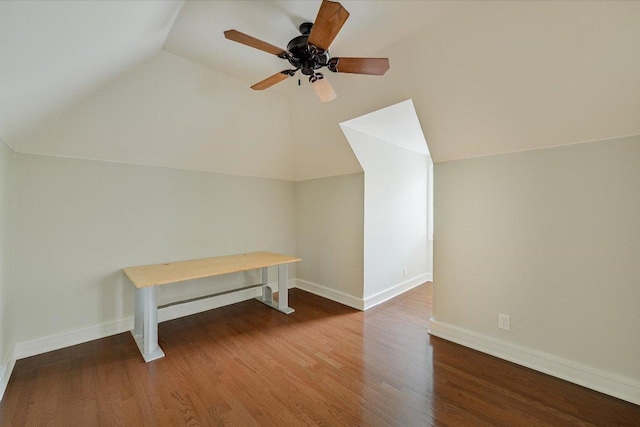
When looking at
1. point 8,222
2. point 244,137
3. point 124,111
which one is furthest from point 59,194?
point 244,137

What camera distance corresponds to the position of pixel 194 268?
9.39ft

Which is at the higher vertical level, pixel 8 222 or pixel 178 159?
pixel 178 159

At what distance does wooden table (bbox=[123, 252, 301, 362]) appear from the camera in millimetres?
2357

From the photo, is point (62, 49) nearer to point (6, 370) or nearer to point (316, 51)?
point (316, 51)

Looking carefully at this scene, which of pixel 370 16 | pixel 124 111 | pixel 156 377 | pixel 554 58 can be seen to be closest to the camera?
pixel 554 58

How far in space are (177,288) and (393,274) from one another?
296cm

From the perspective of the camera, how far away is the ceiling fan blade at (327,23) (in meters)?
1.24

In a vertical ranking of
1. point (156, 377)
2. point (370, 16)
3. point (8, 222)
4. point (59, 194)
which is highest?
point (370, 16)

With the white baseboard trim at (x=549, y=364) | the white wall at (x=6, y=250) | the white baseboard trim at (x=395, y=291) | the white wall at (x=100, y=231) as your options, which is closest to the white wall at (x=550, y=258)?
the white baseboard trim at (x=549, y=364)

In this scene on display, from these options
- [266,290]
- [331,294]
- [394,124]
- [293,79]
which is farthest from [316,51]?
Result: [331,294]

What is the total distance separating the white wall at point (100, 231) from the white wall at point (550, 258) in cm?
287

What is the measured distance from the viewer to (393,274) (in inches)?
157

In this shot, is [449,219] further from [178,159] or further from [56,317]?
[56,317]

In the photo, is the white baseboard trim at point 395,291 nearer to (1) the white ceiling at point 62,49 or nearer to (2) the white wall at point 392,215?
(2) the white wall at point 392,215
